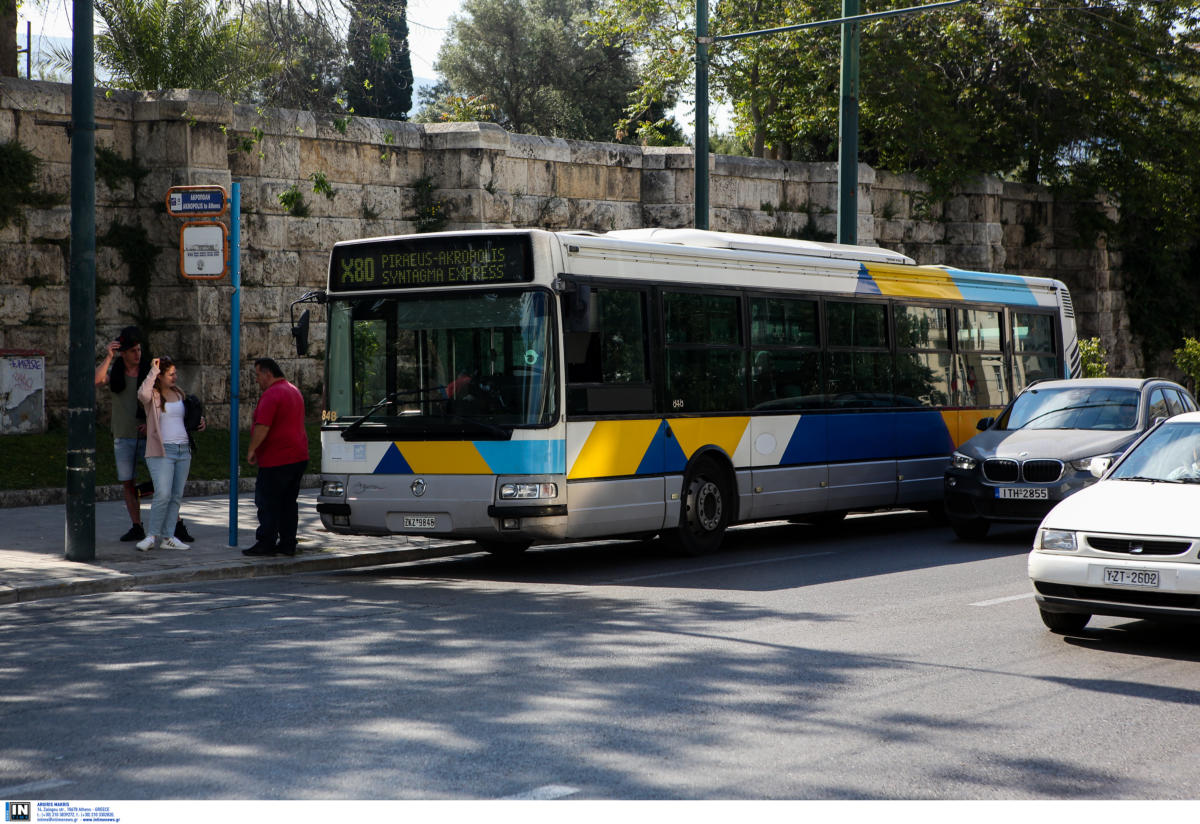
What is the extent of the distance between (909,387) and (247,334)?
9.21m

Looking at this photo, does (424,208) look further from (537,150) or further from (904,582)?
(904,582)

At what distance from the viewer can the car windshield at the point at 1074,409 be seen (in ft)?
46.9

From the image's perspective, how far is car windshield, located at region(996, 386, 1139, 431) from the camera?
14.3 m

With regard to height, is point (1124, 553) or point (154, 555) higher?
point (1124, 553)

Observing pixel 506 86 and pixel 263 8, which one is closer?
pixel 263 8

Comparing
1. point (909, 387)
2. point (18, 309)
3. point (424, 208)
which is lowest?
point (909, 387)

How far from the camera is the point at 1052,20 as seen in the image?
29.6 m

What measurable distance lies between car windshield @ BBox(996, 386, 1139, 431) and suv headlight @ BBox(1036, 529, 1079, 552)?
6252 millimetres

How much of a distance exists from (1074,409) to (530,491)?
6190mm

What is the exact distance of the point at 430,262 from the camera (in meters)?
11.9

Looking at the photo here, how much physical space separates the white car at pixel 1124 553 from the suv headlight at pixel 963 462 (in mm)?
4986

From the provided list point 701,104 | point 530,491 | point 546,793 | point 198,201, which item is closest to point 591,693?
point 546,793

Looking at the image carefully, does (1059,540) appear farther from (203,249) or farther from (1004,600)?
(203,249)

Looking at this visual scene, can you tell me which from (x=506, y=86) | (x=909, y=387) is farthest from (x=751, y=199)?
(x=506, y=86)
